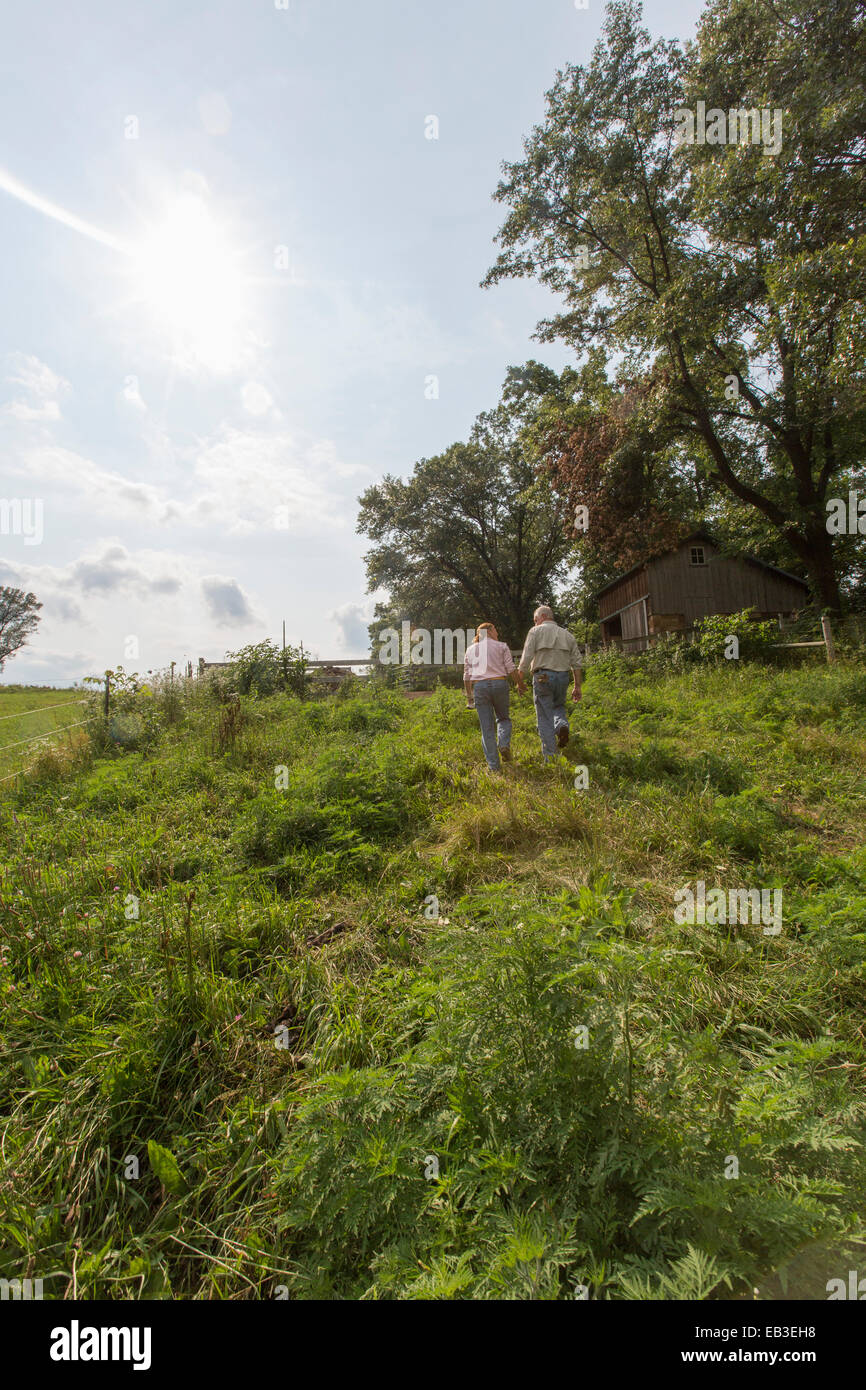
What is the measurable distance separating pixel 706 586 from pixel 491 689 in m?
24.1

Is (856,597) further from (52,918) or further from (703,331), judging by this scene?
(52,918)

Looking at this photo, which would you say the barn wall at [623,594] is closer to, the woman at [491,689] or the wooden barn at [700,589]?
the wooden barn at [700,589]

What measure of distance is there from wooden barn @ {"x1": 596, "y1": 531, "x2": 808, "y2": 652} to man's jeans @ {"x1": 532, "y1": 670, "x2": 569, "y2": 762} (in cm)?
2005

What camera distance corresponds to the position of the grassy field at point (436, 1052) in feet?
5.07

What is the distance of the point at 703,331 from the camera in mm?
13734

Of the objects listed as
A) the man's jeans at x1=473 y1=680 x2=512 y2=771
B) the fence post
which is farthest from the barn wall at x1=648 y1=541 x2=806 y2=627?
the man's jeans at x1=473 y1=680 x2=512 y2=771

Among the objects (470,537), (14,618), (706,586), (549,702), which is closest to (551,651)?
(549,702)

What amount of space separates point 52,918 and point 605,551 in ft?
63.3

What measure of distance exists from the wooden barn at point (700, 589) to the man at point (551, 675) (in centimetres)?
1996

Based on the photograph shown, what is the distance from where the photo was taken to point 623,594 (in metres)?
30.0

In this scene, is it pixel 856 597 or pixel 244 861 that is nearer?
pixel 244 861

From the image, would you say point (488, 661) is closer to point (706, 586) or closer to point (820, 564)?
point (820, 564)
